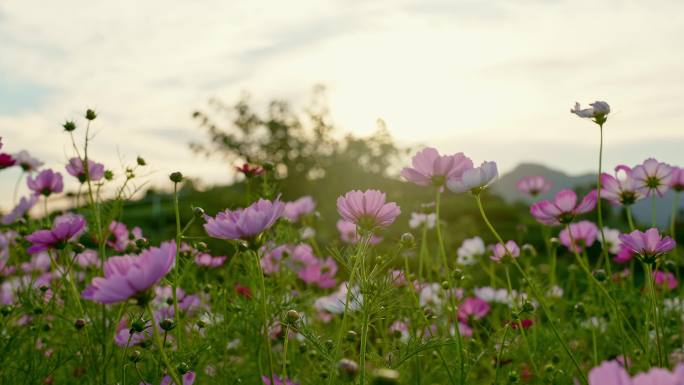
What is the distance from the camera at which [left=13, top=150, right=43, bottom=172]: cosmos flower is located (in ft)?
7.58

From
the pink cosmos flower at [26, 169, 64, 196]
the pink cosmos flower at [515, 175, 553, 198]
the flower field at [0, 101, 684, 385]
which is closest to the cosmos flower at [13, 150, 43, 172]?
the flower field at [0, 101, 684, 385]

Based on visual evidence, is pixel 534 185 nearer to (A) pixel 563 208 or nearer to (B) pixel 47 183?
→ (A) pixel 563 208

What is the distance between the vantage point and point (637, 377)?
0.59 metres

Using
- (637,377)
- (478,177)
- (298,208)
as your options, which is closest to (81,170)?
(298,208)

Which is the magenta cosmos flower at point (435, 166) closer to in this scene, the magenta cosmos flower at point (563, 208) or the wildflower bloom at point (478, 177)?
the wildflower bloom at point (478, 177)

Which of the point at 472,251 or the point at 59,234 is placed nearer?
the point at 59,234

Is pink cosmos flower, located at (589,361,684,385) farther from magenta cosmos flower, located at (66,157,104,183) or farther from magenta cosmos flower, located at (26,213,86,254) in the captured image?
magenta cosmos flower, located at (66,157,104,183)

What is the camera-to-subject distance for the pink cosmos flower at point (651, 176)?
160 centimetres

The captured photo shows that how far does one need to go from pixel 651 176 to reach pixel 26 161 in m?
1.98

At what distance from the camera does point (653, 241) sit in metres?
1.18

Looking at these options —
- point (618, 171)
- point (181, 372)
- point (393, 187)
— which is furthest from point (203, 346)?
point (393, 187)

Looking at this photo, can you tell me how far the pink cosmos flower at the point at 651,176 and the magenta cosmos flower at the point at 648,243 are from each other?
0.45 m

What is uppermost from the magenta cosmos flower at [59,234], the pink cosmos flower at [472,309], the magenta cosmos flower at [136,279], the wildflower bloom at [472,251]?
the magenta cosmos flower at [136,279]

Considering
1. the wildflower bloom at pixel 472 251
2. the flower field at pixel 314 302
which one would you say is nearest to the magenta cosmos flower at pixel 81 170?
the flower field at pixel 314 302
